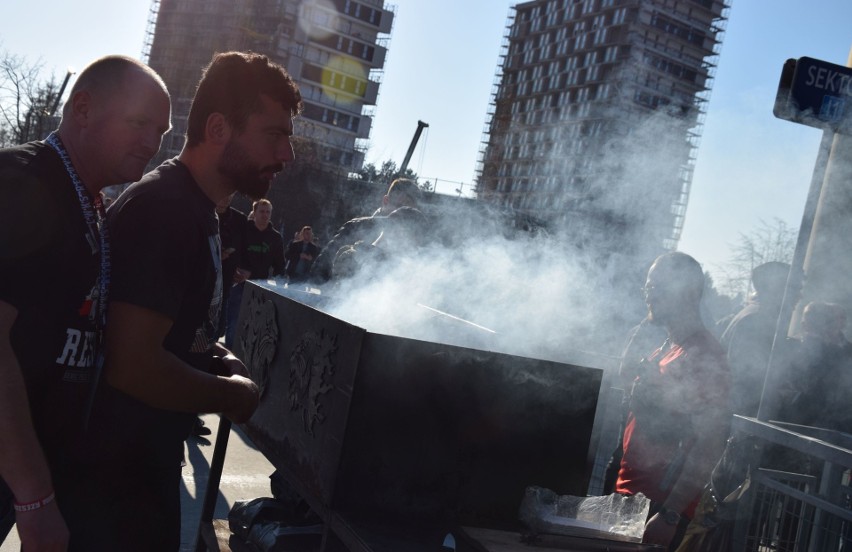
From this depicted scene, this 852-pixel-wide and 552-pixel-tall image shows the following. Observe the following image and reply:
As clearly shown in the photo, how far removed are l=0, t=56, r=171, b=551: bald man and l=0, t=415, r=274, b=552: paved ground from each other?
2.23 metres

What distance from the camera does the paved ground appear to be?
12.8 feet

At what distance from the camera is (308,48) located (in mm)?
69938

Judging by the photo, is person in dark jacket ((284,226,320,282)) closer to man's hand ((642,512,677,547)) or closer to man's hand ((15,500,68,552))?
man's hand ((642,512,677,547))

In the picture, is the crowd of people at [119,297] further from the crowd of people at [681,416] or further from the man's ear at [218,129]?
the crowd of people at [681,416]

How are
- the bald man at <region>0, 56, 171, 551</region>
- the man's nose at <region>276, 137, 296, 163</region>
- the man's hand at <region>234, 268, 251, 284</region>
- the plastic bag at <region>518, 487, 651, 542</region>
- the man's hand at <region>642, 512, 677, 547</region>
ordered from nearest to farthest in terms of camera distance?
1. the bald man at <region>0, 56, 171, 551</region>
2. the man's nose at <region>276, 137, 296, 163</region>
3. the plastic bag at <region>518, 487, 651, 542</region>
4. the man's hand at <region>642, 512, 677, 547</region>
5. the man's hand at <region>234, 268, 251, 284</region>

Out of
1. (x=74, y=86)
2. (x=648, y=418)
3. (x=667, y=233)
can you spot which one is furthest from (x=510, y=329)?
(x=667, y=233)

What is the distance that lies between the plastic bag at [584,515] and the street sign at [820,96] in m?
1.48

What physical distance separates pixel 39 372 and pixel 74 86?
0.68 meters

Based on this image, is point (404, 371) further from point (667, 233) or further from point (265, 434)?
point (667, 233)

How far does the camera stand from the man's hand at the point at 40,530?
1.38 metres

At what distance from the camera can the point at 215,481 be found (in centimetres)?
324

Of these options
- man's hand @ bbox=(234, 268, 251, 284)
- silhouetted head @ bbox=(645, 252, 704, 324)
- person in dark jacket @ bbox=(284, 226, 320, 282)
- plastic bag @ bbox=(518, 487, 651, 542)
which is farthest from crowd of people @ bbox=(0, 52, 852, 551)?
person in dark jacket @ bbox=(284, 226, 320, 282)

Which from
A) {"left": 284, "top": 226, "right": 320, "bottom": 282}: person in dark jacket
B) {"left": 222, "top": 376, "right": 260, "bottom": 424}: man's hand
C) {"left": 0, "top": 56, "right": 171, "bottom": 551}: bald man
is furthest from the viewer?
{"left": 284, "top": 226, "right": 320, "bottom": 282}: person in dark jacket

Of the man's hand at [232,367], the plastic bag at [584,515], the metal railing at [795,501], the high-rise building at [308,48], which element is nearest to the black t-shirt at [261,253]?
the man's hand at [232,367]
